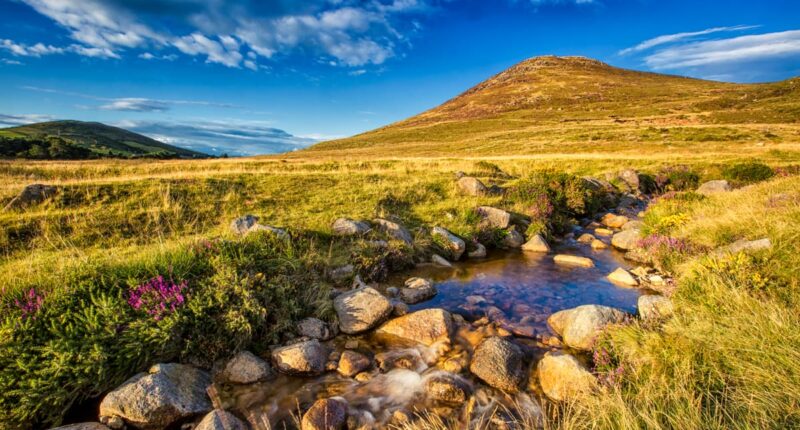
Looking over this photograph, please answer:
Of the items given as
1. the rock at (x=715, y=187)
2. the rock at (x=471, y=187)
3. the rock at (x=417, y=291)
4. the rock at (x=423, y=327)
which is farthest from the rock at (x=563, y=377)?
the rock at (x=715, y=187)

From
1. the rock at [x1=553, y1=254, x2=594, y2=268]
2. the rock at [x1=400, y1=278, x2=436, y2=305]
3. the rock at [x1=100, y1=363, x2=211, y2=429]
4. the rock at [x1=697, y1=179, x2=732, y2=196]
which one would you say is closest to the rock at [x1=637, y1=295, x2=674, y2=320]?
the rock at [x1=553, y1=254, x2=594, y2=268]

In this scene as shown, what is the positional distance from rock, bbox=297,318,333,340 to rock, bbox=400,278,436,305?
6.90 feet

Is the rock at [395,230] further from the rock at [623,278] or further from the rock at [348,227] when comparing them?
the rock at [623,278]

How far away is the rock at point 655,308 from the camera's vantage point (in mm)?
5785

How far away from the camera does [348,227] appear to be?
34.3ft

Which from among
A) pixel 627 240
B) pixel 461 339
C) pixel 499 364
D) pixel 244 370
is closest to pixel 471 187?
pixel 627 240

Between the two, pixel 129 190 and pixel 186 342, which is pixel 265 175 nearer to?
pixel 129 190

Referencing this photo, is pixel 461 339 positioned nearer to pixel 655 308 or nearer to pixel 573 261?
pixel 655 308

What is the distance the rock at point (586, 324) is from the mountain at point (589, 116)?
44015 mm

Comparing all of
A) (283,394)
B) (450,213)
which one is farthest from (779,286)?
(450,213)

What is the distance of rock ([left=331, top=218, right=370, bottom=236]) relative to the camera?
10.3 meters

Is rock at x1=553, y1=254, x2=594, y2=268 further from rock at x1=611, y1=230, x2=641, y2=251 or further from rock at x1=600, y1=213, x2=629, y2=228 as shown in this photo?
rock at x1=600, y1=213, x2=629, y2=228

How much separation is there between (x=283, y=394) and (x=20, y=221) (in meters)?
9.97

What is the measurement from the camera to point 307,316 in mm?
6902
